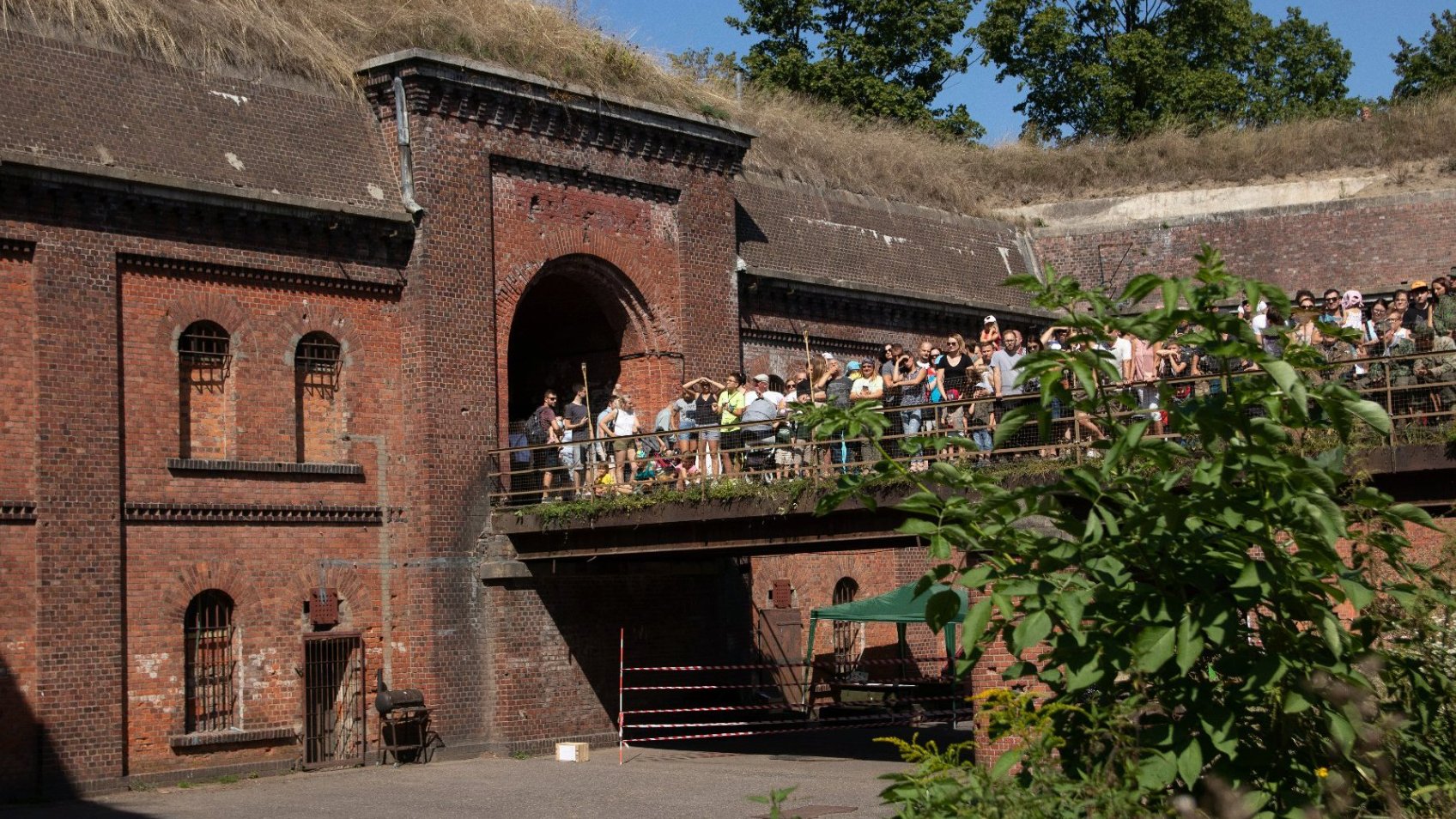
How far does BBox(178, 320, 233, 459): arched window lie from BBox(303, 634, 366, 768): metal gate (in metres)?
2.75

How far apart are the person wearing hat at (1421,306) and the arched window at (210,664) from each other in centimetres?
1397

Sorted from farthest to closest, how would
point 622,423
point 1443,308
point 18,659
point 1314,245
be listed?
point 1314,245 < point 622,423 < point 18,659 < point 1443,308

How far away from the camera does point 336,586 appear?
22312 mm

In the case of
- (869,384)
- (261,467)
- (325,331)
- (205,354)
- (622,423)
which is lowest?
(261,467)

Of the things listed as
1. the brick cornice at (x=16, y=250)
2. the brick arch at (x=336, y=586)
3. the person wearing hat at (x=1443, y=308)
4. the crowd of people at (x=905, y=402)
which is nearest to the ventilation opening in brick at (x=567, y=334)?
the crowd of people at (x=905, y=402)

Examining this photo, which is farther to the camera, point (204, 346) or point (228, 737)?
point (204, 346)

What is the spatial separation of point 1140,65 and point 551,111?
102 feet

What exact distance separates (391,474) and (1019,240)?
1708cm

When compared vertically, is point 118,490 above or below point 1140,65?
below

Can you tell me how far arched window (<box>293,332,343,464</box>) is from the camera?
22484mm

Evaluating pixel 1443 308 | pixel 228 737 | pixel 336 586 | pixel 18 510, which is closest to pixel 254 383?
pixel 336 586

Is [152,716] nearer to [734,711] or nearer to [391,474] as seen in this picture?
[391,474]

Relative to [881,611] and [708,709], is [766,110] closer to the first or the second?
[881,611]

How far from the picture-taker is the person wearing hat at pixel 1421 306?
A: 18188 millimetres
